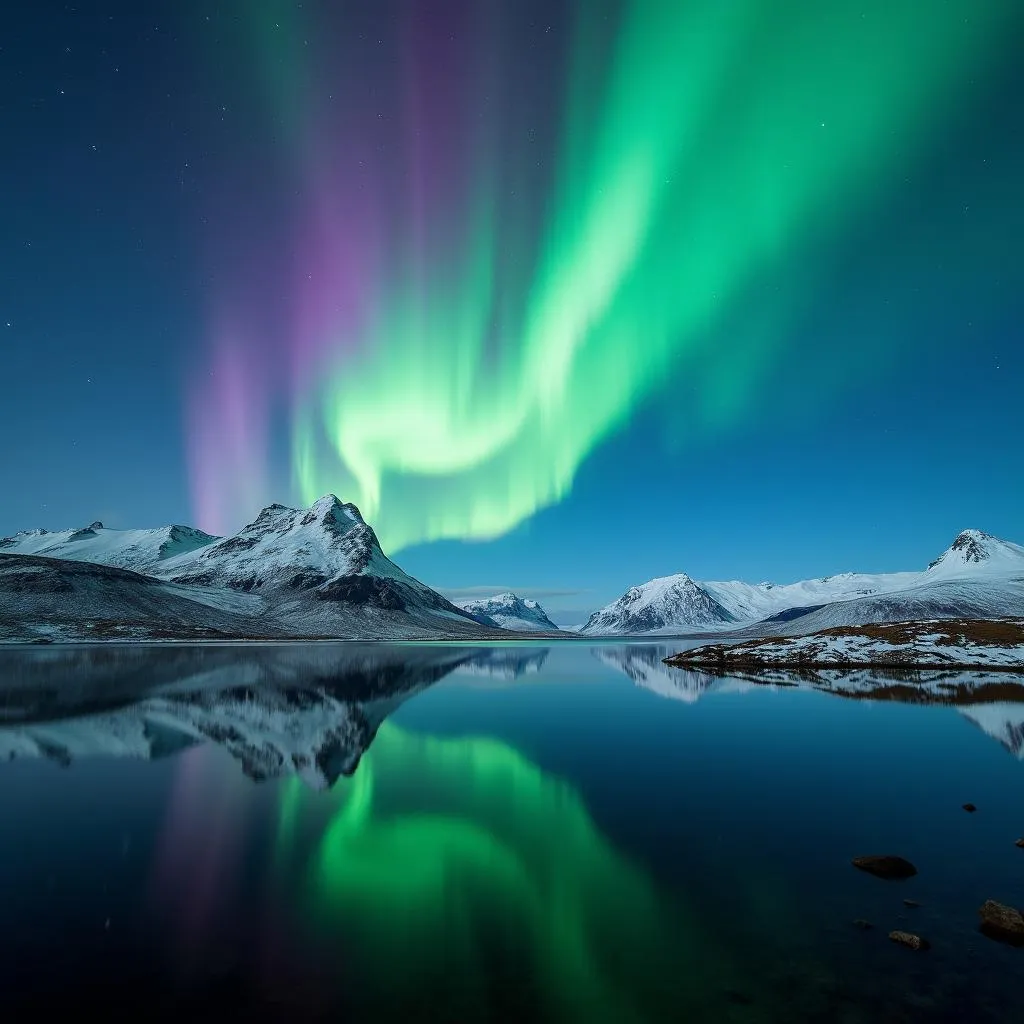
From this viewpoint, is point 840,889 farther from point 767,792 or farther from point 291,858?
point 291,858

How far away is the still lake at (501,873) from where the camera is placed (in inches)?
451

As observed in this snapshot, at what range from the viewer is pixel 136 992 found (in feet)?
36.5

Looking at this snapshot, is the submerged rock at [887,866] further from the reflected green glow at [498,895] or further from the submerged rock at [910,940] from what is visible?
the reflected green glow at [498,895]

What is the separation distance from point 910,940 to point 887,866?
521 centimetres

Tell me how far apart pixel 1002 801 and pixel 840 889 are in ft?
50.7

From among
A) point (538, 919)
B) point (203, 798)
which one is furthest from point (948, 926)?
point (203, 798)

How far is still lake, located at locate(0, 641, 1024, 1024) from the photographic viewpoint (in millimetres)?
11461

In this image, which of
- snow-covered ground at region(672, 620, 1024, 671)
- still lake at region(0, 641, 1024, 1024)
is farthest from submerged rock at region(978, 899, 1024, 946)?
snow-covered ground at region(672, 620, 1024, 671)

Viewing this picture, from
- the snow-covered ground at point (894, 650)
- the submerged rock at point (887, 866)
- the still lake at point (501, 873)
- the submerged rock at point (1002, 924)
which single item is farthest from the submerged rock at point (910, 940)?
the snow-covered ground at point (894, 650)

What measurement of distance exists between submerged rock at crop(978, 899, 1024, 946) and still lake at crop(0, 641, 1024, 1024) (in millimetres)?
479

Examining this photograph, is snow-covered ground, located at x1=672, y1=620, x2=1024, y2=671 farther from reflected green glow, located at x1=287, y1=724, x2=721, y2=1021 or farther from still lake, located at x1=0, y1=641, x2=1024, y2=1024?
reflected green glow, located at x1=287, y1=724, x2=721, y2=1021

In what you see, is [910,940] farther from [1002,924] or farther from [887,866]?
[887,866]

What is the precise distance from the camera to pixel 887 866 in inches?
701

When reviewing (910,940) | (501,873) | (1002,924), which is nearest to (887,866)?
(1002,924)
